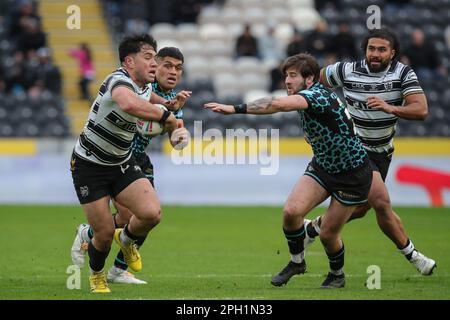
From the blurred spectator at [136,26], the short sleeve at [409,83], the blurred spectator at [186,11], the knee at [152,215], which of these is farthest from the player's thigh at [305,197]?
the blurred spectator at [186,11]

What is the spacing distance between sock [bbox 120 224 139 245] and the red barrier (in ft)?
37.7

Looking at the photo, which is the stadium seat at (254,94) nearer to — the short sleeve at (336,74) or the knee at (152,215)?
the short sleeve at (336,74)

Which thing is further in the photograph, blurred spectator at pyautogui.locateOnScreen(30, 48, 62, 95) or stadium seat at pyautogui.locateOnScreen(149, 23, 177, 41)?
stadium seat at pyautogui.locateOnScreen(149, 23, 177, 41)

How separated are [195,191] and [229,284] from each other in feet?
35.3

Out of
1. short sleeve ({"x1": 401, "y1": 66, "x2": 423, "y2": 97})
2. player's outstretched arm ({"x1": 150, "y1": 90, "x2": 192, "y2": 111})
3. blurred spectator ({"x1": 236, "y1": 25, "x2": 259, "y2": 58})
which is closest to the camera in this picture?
player's outstretched arm ({"x1": 150, "y1": 90, "x2": 192, "y2": 111})

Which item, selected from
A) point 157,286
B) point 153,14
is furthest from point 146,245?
point 153,14

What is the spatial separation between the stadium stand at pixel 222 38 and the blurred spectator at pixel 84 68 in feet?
0.95

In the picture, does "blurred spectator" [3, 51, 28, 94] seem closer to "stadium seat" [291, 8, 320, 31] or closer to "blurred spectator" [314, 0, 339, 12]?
"stadium seat" [291, 8, 320, 31]

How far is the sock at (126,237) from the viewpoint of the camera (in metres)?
11.4

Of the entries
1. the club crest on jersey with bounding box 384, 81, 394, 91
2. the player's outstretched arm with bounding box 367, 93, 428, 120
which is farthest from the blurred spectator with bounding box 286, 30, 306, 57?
the player's outstretched arm with bounding box 367, 93, 428, 120

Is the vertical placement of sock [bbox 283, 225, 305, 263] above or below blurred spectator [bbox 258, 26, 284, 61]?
below

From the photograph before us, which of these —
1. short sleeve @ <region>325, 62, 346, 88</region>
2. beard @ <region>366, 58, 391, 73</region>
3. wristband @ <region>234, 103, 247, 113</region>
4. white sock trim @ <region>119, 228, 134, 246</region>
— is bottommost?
white sock trim @ <region>119, 228, 134, 246</region>

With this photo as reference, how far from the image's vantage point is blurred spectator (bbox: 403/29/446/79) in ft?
85.0
